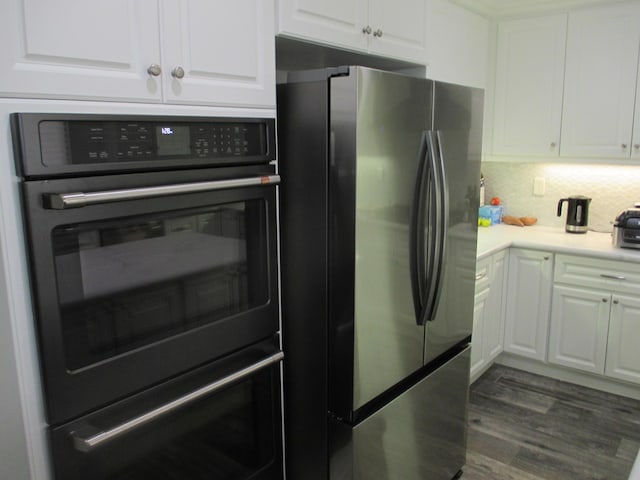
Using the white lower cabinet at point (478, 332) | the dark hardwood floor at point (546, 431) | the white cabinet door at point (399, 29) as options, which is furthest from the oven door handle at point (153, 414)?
the white lower cabinet at point (478, 332)

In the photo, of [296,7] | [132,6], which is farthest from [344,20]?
[132,6]

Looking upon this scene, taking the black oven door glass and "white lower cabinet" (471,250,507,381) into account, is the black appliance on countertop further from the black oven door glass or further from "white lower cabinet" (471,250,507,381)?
the black oven door glass

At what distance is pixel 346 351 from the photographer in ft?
5.61

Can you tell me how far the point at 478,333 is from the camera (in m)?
3.14

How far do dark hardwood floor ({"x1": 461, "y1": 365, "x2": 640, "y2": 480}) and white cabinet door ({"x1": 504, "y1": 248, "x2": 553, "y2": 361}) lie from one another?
0.22 metres

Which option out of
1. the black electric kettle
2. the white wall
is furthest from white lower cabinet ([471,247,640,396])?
the white wall

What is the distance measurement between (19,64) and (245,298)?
2.74 ft

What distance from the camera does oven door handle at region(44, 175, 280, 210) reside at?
42.5 inches

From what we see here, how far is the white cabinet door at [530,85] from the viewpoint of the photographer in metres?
3.42

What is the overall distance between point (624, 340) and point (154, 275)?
9.54ft

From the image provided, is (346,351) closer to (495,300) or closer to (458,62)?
(495,300)

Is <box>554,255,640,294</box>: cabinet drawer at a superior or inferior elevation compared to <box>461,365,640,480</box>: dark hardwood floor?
superior

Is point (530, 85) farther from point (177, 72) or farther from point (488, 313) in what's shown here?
point (177, 72)

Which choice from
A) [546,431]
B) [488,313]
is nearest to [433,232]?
[488,313]
